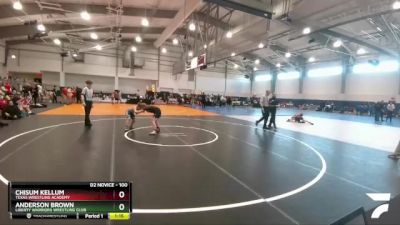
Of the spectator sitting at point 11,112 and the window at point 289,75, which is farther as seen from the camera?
the window at point 289,75

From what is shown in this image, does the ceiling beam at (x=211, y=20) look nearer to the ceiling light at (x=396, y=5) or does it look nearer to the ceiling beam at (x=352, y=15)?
the ceiling beam at (x=352, y=15)

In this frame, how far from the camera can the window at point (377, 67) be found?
25.3 m

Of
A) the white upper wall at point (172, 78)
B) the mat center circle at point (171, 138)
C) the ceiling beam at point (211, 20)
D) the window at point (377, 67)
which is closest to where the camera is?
the mat center circle at point (171, 138)

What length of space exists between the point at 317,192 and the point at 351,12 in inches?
416

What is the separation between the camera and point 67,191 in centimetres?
249

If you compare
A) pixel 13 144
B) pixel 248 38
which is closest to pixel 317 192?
pixel 13 144

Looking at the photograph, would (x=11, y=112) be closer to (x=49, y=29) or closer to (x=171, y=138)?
(x=171, y=138)

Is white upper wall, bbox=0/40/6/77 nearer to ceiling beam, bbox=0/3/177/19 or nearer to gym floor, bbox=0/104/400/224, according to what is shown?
ceiling beam, bbox=0/3/177/19

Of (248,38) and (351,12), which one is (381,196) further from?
(248,38)

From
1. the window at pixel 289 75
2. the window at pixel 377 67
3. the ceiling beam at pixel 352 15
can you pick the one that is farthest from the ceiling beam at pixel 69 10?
the window at pixel 289 75

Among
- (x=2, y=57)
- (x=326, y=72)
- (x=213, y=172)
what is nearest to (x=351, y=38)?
(x=326, y=72)
